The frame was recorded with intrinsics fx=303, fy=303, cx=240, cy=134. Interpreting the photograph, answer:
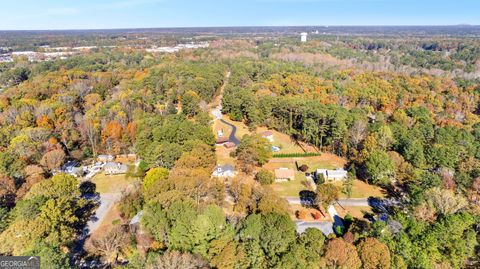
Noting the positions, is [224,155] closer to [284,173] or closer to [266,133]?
[266,133]

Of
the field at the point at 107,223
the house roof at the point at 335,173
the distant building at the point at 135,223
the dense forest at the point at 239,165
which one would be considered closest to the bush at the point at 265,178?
the dense forest at the point at 239,165

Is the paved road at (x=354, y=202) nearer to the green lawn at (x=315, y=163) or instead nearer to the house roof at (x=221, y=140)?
the green lawn at (x=315, y=163)

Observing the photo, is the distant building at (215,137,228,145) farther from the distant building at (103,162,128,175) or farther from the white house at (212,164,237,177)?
the distant building at (103,162,128,175)

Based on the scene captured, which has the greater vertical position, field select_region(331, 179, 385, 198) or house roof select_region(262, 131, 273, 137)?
house roof select_region(262, 131, 273, 137)

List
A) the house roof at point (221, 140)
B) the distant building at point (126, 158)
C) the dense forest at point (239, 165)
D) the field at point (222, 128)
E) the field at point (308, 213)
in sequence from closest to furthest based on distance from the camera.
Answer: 1. the dense forest at point (239, 165)
2. the field at point (308, 213)
3. the distant building at point (126, 158)
4. the house roof at point (221, 140)
5. the field at point (222, 128)

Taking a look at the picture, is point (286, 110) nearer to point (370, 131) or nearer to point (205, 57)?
point (370, 131)

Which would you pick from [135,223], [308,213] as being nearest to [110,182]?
[135,223]

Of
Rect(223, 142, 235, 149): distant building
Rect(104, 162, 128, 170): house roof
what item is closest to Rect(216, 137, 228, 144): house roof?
Rect(223, 142, 235, 149): distant building
